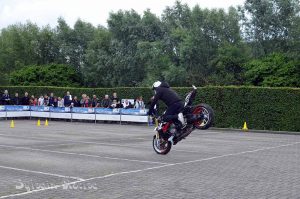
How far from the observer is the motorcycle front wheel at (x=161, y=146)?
14.6 meters

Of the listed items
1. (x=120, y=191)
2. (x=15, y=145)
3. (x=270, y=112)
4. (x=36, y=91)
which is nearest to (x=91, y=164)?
(x=120, y=191)

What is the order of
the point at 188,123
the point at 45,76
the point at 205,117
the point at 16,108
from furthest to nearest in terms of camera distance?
the point at 45,76 < the point at 16,108 < the point at 188,123 < the point at 205,117

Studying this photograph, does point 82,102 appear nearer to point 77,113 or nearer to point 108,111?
point 77,113

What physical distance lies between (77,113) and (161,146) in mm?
21349

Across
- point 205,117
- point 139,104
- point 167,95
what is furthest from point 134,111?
point 205,117

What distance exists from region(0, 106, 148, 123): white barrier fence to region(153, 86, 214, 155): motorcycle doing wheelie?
17133mm

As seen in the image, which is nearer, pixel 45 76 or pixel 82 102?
pixel 82 102

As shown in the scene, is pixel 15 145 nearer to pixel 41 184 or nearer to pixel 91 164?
pixel 91 164

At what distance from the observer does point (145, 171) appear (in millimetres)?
11352

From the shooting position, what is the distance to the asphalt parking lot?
8844 millimetres

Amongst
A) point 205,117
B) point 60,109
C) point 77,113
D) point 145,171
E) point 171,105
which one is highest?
point 171,105

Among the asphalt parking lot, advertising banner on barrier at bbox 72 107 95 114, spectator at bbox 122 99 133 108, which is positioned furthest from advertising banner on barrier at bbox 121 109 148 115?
the asphalt parking lot

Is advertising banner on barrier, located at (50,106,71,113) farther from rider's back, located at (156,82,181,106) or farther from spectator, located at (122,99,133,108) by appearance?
rider's back, located at (156,82,181,106)

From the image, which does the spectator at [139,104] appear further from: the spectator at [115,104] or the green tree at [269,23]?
the green tree at [269,23]
